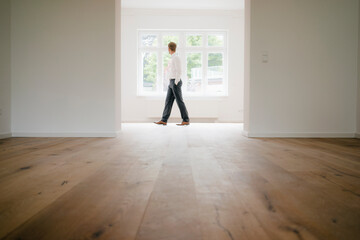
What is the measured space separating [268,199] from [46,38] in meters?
2.86

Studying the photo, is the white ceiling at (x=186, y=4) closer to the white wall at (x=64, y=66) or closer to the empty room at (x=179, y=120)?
the empty room at (x=179, y=120)

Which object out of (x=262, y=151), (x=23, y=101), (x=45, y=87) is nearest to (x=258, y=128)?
(x=262, y=151)

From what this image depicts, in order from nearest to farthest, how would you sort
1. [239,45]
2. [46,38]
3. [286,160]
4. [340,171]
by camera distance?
[340,171] < [286,160] < [46,38] < [239,45]

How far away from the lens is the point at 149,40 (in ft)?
21.2

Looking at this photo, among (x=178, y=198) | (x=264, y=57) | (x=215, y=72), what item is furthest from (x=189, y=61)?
(x=178, y=198)

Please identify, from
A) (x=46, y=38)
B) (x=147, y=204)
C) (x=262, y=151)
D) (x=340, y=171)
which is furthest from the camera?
(x=46, y=38)

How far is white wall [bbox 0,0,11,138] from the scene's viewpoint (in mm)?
2727

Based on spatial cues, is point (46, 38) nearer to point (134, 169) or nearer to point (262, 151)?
point (134, 169)

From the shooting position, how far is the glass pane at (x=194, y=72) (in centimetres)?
648

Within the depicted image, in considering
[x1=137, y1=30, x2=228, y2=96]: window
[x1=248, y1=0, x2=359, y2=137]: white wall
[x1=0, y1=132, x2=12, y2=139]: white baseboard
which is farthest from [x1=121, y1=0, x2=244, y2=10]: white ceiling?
[x1=0, y1=132, x2=12, y2=139]: white baseboard

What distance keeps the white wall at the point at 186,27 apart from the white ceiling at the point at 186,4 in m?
0.13

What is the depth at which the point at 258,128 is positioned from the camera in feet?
9.66

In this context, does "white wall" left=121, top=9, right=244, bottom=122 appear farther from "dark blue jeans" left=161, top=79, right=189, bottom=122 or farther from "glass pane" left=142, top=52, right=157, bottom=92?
"dark blue jeans" left=161, top=79, right=189, bottom=122

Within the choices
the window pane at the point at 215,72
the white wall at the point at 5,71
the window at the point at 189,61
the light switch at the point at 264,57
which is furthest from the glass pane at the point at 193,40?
the white wall at the point at 5,71
